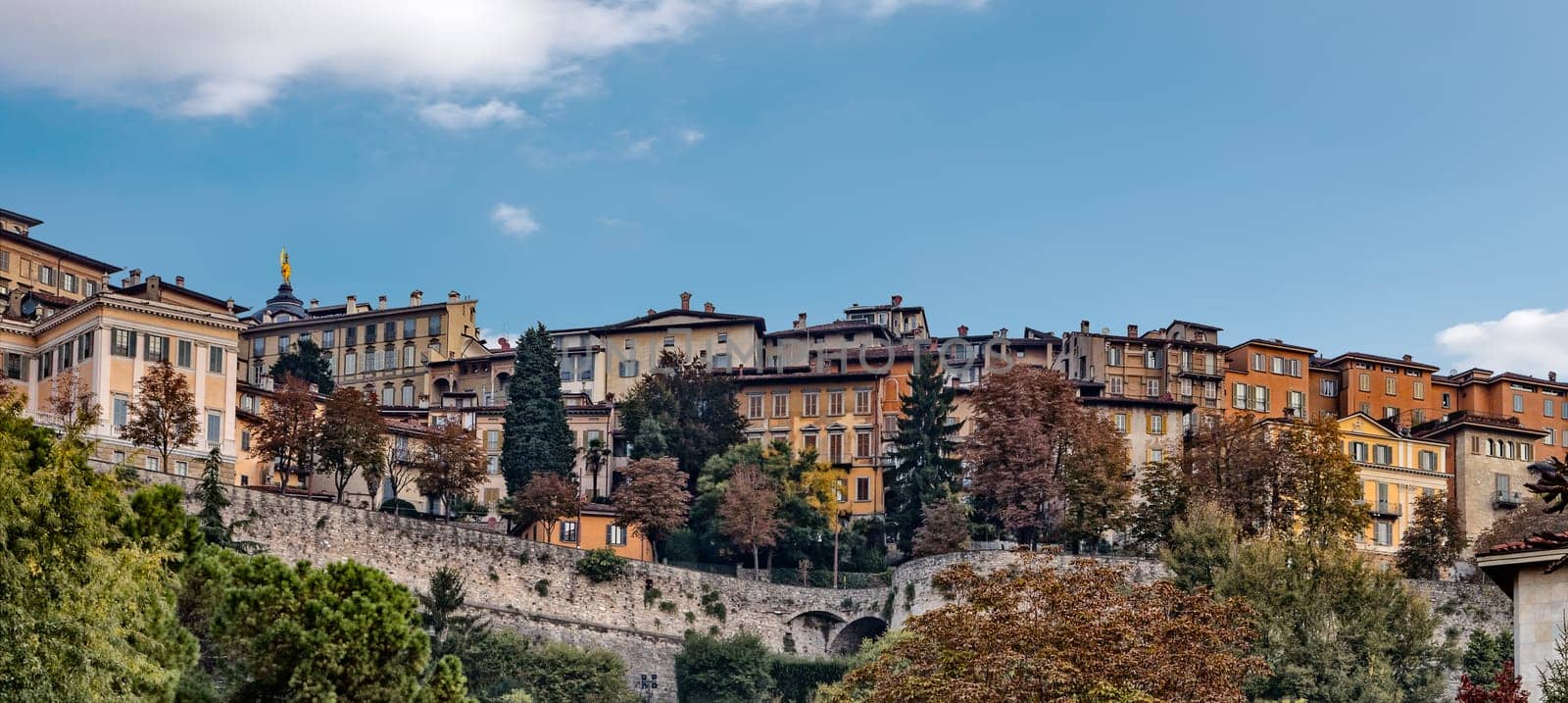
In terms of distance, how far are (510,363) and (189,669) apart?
76.7 m

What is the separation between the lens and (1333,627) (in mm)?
66812

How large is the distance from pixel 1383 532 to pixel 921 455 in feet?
90.1

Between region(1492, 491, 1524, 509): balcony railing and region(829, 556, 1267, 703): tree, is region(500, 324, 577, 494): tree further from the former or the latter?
region(829, 556, 1267, 703): tree

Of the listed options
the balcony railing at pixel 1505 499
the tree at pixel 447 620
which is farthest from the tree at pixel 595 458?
the balcony railing at pixel 1505 499

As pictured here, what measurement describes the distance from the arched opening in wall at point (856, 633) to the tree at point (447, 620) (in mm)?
16444

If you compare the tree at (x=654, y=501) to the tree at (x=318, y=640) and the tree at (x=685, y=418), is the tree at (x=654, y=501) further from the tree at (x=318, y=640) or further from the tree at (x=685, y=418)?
the tree at (x=318, y=640)

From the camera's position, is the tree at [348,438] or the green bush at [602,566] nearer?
the green bush at [602,566]

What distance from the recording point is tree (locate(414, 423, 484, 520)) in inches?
3514

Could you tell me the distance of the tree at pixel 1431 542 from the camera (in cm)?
9006

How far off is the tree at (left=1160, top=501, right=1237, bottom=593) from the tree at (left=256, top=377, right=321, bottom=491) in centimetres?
3497

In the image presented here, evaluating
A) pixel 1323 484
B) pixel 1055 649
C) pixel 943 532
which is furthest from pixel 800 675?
pixel 1055 649

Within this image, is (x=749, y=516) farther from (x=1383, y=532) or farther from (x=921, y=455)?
(x=1383, y=532)

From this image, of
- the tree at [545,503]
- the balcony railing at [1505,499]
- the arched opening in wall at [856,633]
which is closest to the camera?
the arched opening in wall at [856,633]

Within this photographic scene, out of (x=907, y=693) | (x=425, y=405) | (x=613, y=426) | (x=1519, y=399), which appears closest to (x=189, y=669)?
(x=907, y=693)
